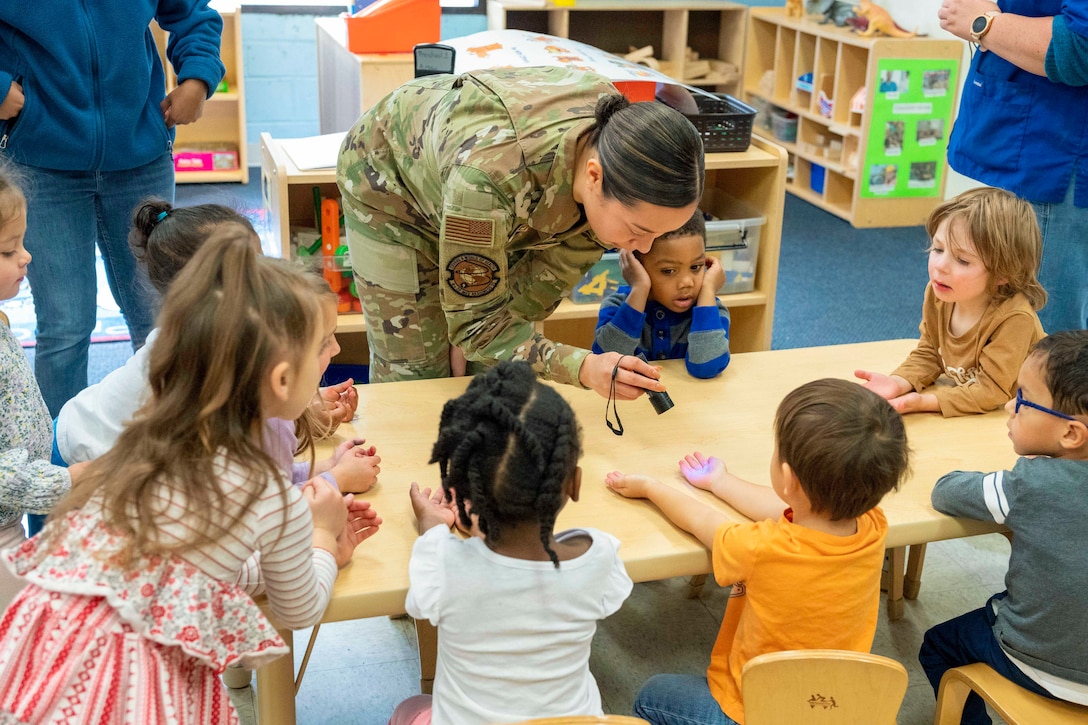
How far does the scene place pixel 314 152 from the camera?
2699 millimetres

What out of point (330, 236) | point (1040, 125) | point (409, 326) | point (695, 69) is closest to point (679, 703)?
point (409, 326)

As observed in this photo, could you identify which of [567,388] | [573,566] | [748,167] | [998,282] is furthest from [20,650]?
[748,167]

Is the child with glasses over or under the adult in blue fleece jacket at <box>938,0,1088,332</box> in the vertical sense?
under

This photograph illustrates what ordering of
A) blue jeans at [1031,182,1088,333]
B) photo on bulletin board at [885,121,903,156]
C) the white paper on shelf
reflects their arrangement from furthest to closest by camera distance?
photo on bulletin board at [885,121,903,156] → the white paper on shelf → blue jeans at [1031,182,1088,333]

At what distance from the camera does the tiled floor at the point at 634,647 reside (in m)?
2.04

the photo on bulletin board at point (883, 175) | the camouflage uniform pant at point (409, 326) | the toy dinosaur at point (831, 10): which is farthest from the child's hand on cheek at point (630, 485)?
the toy dinosaur at point (831, 10)

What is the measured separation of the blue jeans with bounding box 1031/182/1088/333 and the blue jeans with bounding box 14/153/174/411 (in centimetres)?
192

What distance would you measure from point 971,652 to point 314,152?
1913 millimetres

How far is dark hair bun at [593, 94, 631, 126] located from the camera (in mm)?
1673

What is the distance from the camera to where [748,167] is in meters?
2.90

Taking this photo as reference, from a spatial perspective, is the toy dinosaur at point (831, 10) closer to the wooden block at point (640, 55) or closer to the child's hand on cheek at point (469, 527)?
the wooden block at point (640, 55)

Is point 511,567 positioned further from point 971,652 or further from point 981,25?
point 981,25

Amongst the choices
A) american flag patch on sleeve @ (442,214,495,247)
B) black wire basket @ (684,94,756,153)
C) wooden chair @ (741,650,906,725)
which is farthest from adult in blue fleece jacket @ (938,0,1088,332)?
wooden chair @ (741,650,906,725)

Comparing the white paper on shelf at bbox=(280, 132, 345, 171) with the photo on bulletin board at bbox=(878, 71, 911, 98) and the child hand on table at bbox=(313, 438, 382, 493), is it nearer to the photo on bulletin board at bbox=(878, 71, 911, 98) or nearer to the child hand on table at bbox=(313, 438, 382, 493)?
the child hand on table at bbox=(313, 438, 382, 493)
